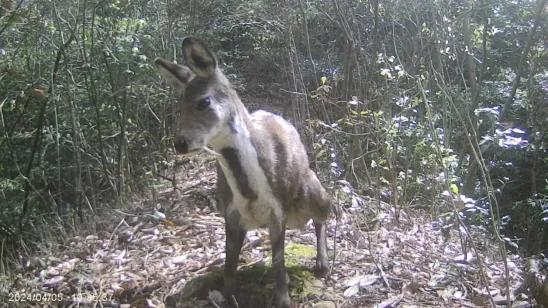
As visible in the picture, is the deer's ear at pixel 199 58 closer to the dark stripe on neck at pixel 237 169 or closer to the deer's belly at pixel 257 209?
the dark stripe on neck at pixel 237 169

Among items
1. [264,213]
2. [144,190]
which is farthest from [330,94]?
[264,213]

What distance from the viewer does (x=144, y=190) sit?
7.82 meters

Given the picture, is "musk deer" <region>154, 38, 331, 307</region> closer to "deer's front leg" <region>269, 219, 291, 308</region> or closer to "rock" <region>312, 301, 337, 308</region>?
"deer's front leg" <region>269, 219, 291, 308</region>

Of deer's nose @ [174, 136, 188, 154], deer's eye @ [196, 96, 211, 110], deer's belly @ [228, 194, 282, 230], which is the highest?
deer's eye @ [196, 96, 211, 110]

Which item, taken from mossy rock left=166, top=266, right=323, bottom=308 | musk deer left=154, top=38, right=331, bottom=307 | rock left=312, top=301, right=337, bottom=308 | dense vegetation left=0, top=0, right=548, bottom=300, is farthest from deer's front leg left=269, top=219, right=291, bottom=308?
dense vegetation left=0, top=0, right=548, bottom=300

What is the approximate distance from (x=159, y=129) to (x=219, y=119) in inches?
188

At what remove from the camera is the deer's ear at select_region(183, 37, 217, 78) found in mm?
4023

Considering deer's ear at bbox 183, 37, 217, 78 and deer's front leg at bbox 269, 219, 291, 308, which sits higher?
deer's ear at bbox 183, 37, 217, 78

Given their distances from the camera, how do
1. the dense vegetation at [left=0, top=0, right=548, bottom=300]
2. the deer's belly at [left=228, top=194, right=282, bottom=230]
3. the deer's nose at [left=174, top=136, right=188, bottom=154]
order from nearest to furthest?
the deer's nose at [left=174, top=136, right=188, bottom=154]
the deer's belly at [left=228, top=194, right=282, bottom=230]
the dense vegetation at [left=0, top=0, right=548, bottom=300]

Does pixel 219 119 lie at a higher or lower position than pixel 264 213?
higher

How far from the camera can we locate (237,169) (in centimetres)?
422

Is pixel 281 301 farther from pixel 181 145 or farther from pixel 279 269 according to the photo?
pixel 181 145

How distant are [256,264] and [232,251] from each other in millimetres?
624

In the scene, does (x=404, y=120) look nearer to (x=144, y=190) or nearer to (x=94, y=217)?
(x=144, y=190)
